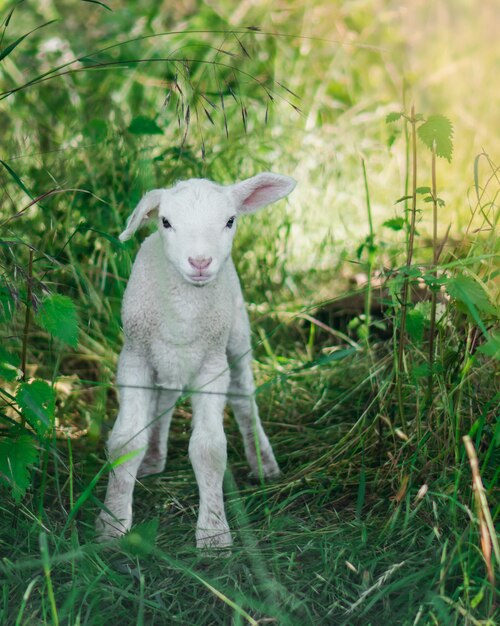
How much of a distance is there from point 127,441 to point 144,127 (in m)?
1.47

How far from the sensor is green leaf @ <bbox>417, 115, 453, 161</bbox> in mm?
2613

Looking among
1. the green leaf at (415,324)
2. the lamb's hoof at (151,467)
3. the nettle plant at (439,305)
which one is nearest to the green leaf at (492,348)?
the nettle plant at (439,305)

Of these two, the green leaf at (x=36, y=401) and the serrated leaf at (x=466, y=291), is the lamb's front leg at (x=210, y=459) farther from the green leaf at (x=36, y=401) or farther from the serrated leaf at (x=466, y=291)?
the serrated leaf at (x=466, y=291)

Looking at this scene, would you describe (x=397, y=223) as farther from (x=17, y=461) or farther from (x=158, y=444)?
(x=17, y=461)

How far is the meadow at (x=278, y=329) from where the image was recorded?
2.39m

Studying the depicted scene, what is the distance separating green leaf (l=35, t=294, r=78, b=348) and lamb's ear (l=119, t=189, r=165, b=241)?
34 centimetres

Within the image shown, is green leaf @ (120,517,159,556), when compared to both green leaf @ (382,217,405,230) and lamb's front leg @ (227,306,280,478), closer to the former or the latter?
lamb's front leg @ (227,306,280,478)

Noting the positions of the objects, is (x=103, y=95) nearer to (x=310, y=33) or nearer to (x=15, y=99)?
(x=15, y=99)

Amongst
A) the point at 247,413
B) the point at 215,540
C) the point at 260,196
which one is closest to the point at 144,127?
the point at 260,196

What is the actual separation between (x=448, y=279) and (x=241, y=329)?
0.93 metres

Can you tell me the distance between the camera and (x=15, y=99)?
5000mm

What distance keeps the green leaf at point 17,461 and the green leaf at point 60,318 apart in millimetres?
322

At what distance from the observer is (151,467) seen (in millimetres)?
3262

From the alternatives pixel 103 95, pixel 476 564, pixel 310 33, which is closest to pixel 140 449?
pixel 476 564
